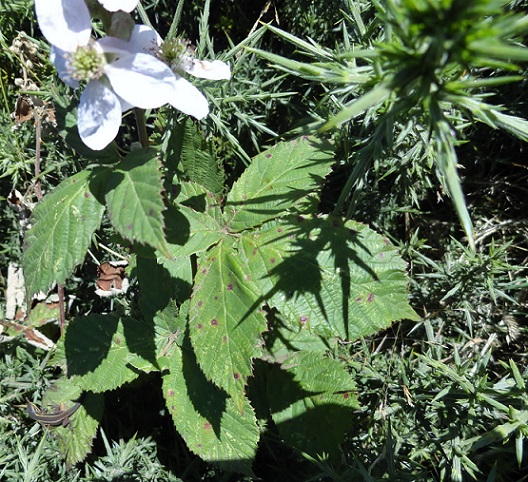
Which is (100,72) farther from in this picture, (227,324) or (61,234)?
(227,324)

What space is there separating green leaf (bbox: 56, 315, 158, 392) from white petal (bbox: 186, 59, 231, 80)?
99 cm

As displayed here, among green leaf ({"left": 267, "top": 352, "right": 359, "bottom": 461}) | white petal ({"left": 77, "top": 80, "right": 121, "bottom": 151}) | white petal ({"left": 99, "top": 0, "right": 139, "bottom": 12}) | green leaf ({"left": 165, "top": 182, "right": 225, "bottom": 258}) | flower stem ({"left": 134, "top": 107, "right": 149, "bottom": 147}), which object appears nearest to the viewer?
white petal ({"left": 99, "top": 0, "right": 139, "bottom": 12})

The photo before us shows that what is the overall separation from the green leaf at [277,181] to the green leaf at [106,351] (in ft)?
1.93

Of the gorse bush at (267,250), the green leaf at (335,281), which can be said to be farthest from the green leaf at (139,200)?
the green leaf at (335,281)

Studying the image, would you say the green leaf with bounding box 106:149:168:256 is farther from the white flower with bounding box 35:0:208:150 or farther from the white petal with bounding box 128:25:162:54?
the white petal with bounding box 128:25:162:54

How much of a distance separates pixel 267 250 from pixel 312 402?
2.49 ft

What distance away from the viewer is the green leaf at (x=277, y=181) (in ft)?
6.01

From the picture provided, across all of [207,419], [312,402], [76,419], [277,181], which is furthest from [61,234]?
[312,402]

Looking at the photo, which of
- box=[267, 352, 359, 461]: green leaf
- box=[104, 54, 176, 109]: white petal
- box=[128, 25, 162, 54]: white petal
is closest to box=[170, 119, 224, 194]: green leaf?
box=[128, 25, 162, 54]: white petal

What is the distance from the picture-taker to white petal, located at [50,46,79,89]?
1.29 m

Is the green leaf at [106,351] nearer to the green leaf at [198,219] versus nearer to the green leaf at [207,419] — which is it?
the green leaf at [207,419]

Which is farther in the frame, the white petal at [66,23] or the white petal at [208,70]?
the white petal at [208,70]

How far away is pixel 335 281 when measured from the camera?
1.71 meters

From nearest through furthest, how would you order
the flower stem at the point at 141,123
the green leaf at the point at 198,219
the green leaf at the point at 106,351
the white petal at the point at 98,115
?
the white petal at the point at 98,115 → the flower stem at the point at 141,123 → the green leaf at the point at 198,219 → the green leaf at the point at 106,351
